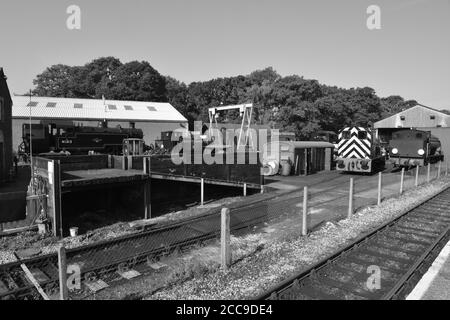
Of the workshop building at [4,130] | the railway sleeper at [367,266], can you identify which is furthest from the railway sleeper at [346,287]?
the workshop building at [4,130]

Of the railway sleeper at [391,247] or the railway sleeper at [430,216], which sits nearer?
the railway sleeper at [391,247]

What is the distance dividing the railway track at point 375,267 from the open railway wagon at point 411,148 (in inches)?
509

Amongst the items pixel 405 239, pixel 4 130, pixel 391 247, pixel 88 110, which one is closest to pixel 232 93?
pixel 88 110

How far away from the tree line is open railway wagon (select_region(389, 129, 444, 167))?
14.6 meters

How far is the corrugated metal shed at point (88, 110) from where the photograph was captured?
3127 centimetres

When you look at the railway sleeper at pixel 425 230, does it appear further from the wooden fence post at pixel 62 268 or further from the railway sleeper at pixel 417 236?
the wooden fence post at pixel 62 268

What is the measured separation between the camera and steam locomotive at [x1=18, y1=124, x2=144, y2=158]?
2384 centimetres

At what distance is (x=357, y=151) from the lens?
1861 centimetres

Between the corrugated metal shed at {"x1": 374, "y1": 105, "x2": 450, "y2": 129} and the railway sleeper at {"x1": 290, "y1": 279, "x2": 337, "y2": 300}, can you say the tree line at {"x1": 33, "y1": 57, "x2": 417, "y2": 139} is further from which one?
the railway sleeper at {"x1": 290, "y1": 279, "x2": 337, "y2": 300}

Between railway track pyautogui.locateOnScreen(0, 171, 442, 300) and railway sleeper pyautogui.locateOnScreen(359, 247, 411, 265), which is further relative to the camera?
railway sleeper pyautogui.locateOnScreen(359, 247, 411, 265)

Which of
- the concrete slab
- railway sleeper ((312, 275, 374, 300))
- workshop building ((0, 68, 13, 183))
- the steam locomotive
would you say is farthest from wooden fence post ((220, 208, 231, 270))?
the steam locomotive
